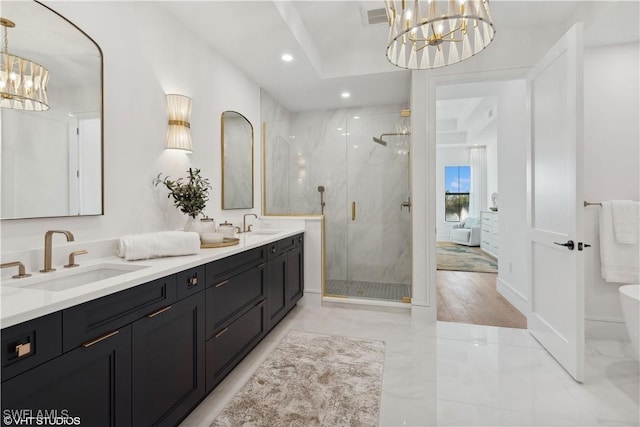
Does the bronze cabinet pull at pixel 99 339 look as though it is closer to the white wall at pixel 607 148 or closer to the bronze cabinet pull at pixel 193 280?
the bronze cabinet pull at pixel 193 280

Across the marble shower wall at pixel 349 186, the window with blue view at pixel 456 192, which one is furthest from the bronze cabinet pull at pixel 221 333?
the window with blue view at pixel 456 192

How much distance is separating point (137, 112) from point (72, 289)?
1.27 meters

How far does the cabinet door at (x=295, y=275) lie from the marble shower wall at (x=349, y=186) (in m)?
0.48

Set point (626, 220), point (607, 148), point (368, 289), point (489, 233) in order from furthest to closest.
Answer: point (489, 233) → point (368, 289) → point (607, 148) → point (626, 220)

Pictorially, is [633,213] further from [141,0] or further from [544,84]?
[141,0]

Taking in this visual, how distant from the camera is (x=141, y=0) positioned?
75.7 inches

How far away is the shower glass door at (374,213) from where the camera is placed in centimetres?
352

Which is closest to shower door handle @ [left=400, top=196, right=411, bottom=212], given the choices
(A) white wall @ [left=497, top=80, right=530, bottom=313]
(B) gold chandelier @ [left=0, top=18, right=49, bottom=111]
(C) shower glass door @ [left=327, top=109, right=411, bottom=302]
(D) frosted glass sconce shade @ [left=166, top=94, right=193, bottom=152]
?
(C) shower glass door @ [left=327, top=109, right=411, bottom=302]

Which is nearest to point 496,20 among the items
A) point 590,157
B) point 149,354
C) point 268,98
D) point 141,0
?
point 590,157

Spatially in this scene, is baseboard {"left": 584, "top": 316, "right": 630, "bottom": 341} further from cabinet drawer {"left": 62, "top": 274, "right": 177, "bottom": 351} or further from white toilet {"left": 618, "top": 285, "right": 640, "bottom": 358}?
cabinet drawer {"left": 62, "top": 274, "right": 177, "bottom": 351}

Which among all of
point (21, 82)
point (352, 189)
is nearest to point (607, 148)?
point (352, 189)

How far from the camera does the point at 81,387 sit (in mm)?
1008

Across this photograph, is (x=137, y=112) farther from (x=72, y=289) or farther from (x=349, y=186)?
(x=349, y=186)

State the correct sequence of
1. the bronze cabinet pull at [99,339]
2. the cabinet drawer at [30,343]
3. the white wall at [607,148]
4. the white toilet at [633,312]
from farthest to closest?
the white wall at [607,148] → the white toilet at [633,312] → the bronze cabinet pull at [99,339] → the cabinet drawer at [30,343]
